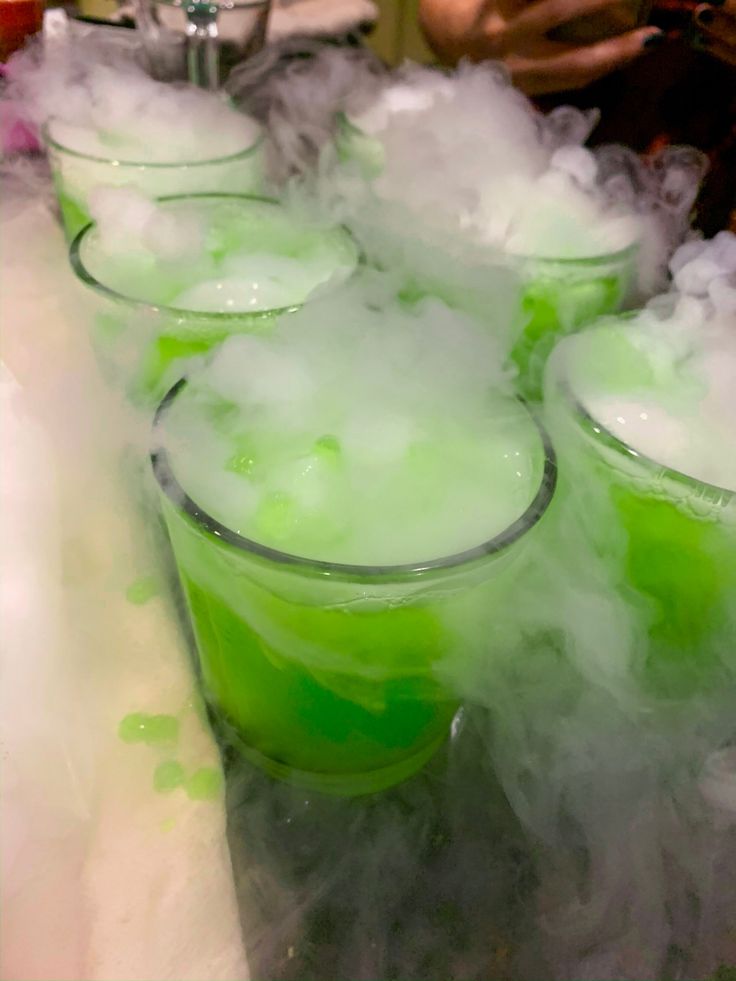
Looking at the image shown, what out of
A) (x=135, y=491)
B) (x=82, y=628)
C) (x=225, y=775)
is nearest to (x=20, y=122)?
(x=135, y=491)

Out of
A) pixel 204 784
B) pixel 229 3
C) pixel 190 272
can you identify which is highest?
pixel 229 3

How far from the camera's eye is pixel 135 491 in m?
0.59

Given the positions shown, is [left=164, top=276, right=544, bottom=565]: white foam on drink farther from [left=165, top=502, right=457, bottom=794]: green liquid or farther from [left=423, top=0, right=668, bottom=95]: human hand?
[left=423, top=0, right=668, bottom=95]: human hand

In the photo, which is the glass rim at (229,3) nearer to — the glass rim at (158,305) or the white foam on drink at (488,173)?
the white foam on drink at (488,173)

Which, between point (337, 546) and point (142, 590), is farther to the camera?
point (142, 590)

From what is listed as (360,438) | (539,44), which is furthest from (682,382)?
(539,44)

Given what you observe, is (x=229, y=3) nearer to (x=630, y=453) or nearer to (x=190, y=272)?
(x=190, y=272)

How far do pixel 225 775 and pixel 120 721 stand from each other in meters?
0.07

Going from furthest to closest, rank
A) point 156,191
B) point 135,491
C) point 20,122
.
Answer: point 20,122
point 156,191
point 135,491

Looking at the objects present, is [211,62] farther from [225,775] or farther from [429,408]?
[225,775]

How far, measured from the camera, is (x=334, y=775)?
445mm

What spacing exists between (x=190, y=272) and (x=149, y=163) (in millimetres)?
158

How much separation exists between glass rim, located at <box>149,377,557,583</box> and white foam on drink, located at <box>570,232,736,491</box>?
2.9 inches

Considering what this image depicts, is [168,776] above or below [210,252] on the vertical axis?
below
